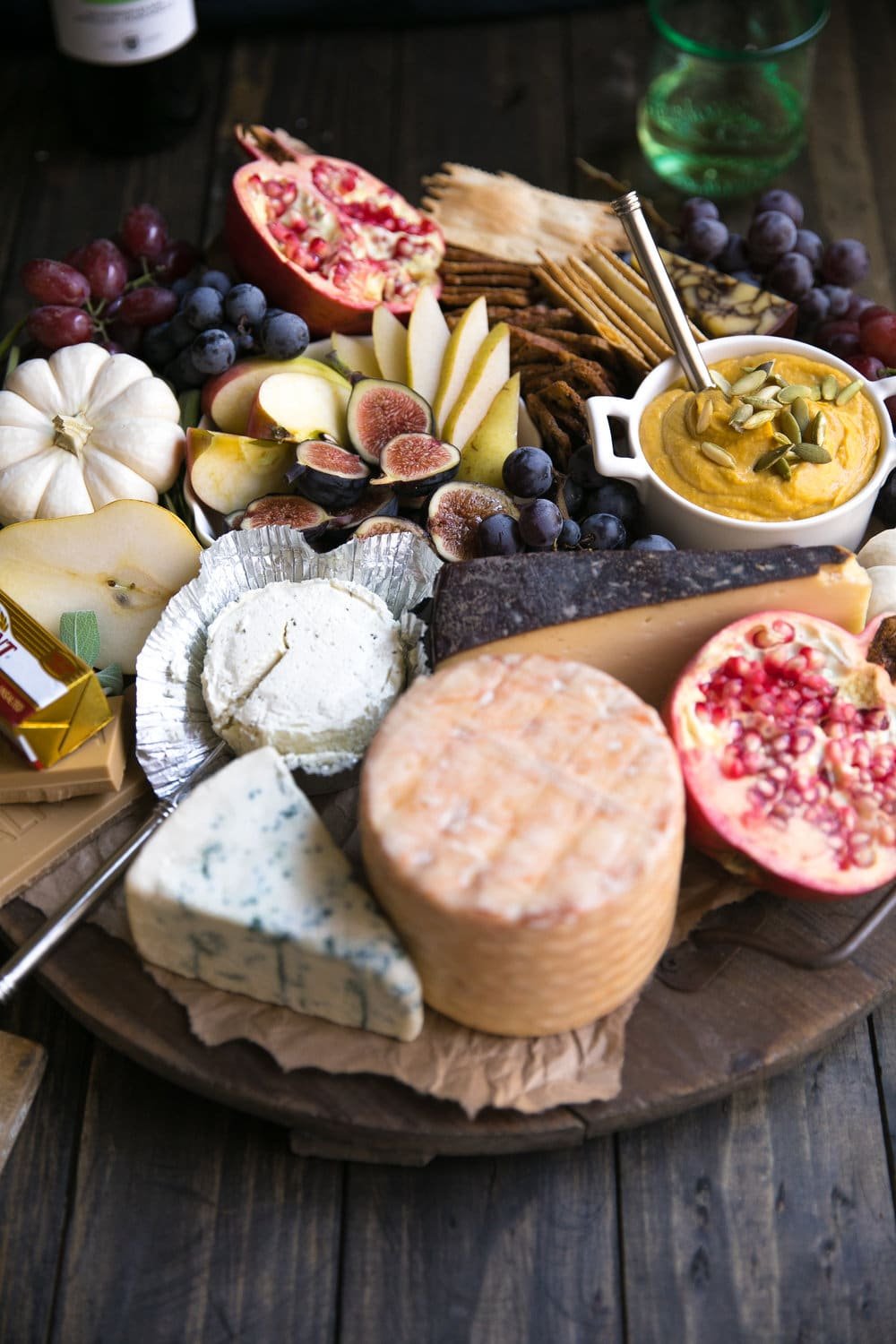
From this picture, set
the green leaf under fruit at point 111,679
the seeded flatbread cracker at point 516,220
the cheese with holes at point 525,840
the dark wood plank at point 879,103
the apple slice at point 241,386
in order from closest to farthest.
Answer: the cheese with holes at point 525,840 → the green leaf under fruit at point 111,679 → the apple slice at point 241,386 → the seeded flatbread cracker at point 516,220 → the dark wood plank at point 879,103

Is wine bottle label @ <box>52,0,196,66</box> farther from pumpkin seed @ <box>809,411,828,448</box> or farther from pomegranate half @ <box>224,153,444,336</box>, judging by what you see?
pumpkin seed @ <box>809,411,828,448</box>

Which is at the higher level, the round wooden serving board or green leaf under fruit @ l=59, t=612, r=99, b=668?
green leaf under fruit @ l=59, t=612, r=99, b=668

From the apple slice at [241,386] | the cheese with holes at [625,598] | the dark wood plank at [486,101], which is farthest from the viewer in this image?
the dark wood plank at [486,101]

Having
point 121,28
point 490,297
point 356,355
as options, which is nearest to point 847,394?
point 490,297

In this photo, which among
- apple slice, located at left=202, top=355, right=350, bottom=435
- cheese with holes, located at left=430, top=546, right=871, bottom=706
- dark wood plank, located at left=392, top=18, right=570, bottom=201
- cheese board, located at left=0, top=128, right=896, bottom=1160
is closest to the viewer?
cheese board, located at left=0, top=128, right=896, bottom=1160

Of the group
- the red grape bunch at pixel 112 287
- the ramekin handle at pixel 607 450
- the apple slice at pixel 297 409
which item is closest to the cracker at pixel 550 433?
the ramekin handle at pixel 607 450

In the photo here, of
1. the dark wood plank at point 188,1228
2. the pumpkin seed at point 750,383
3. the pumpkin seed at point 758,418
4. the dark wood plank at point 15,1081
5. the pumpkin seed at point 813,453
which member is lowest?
the dark wood plank at point 188,1228

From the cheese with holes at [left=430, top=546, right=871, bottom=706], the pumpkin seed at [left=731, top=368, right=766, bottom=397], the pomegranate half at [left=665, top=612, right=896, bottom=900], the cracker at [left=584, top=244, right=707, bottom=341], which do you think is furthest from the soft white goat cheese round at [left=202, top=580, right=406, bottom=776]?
the cracker at [left=584, top=244, right=707, bottom=341]

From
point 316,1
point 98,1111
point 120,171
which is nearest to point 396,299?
point 120,171

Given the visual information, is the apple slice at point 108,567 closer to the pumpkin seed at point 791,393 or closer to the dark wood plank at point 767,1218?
the pumpkin seed at point 791,393

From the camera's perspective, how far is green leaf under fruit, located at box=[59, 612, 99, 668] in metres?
2.04

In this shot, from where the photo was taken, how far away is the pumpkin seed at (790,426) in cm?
204

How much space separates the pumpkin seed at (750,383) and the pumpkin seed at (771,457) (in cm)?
13

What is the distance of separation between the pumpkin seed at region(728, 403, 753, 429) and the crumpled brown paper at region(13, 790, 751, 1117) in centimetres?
94
